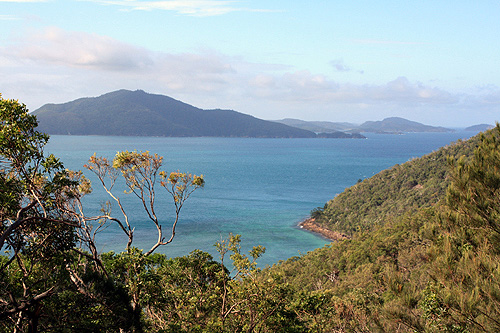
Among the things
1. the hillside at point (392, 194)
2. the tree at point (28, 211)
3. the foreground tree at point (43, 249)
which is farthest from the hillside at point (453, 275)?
the hillside at point (392, 194)

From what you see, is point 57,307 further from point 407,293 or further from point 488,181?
point 488,181

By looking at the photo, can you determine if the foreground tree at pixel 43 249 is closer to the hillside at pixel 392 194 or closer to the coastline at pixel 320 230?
the hillside at pixel 392 194

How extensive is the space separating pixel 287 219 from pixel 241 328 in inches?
1691

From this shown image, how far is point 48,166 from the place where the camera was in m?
6.14

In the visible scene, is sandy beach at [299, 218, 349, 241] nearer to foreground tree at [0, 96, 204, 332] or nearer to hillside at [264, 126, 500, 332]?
hillside at [264, 126, 500, 332]

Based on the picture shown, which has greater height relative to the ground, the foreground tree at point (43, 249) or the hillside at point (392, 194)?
the foreground tree at point (43, 249)

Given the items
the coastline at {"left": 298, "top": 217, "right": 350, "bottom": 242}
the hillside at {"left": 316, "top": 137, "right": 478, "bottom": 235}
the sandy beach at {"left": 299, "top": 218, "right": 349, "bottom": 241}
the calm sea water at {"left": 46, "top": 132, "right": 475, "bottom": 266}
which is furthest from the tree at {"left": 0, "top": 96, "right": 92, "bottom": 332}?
the sandy beach at {"left": 299, "top": 218, "right": 349, "bottom": 241}

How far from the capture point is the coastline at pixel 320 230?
46.6 meters

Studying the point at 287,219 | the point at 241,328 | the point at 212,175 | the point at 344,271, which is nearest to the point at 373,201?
the point at 287,219

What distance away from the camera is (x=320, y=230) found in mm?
48406

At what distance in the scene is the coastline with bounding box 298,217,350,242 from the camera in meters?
46.6

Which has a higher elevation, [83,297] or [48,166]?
[48,166]

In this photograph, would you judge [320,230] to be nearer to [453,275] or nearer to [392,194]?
[392,194]

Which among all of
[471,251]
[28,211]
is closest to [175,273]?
[28,211]
